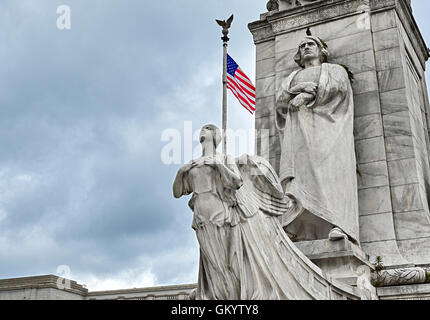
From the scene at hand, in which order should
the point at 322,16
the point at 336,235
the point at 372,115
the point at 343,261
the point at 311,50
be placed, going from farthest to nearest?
the point at 322,16, the point at 311,50, the point at 372,115, the point at 336,235, the point at 343,261

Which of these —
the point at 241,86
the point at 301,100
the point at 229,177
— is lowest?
the point at 229,177

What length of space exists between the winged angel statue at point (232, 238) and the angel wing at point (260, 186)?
23 mm

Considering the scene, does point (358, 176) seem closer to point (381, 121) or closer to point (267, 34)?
point (381, 121)

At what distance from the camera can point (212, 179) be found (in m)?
8.34

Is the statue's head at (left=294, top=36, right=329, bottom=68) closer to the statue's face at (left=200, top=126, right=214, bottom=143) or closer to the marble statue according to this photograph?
the marble statue

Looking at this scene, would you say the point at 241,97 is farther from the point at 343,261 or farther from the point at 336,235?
the point at 343,261

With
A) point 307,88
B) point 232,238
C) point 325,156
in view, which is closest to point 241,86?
point 307,88

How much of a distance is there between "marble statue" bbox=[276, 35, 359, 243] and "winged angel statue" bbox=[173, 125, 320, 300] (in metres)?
2.25

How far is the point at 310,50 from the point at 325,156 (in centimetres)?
284

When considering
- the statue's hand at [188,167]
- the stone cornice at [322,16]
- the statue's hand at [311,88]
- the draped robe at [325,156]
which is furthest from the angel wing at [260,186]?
the stone cornice at [322,16]

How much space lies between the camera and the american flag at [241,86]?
1612 cm

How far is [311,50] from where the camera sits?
42.1 ft

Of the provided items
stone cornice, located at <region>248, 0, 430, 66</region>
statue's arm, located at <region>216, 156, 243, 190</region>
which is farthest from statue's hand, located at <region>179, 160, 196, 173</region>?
stone cornice, located at <region>248, 0, 430, 66</region>
